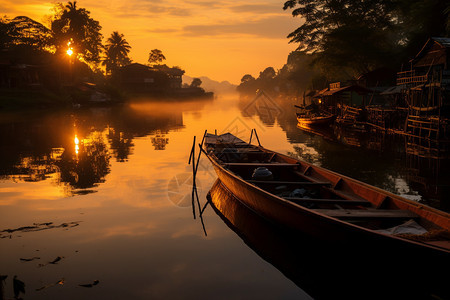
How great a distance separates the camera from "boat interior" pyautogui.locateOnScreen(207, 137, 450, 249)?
647 centimetres

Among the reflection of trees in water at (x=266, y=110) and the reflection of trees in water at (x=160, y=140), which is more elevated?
the reflection of trees in water at (x=266, y=110)

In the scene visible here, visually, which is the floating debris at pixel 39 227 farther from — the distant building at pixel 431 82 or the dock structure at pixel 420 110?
the distant building at pixel 431 82

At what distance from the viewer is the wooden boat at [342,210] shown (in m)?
5.67

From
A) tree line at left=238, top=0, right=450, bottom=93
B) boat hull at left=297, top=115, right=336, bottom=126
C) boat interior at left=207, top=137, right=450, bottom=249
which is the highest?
tree line at left=238, top=0, right=450, bottom=93

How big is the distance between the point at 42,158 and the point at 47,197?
749 cm

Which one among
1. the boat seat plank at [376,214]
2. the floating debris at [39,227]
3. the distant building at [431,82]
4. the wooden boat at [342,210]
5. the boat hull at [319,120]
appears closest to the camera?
the wooden boat at [342,210]

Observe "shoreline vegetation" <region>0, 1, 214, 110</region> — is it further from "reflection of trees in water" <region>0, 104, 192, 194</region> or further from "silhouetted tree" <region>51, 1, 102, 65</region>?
"reflection of trees in water" <region>0, 104, 192, 194</region>

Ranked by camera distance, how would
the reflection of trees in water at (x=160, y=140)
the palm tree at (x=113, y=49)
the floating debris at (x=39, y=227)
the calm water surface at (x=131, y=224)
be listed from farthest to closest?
1. the palm tree at (x=113, y=49)
2. the reflection of trees in water at (x=160, y=140)
3. the floating debris at (x=39, y=227)
4. the calm water surface at (x=131, y=224)

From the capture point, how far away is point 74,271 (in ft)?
21.9

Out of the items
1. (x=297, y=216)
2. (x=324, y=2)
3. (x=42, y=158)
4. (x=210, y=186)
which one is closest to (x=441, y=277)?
(x=297, y=216)

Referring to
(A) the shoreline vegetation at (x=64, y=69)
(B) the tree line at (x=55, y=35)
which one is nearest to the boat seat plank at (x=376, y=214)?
(A) the shoreline vegetation at (x=64, y=69)

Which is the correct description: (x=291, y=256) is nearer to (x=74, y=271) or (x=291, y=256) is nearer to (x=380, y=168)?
(x=74, y=271)

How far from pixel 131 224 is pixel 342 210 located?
4983 millimetres

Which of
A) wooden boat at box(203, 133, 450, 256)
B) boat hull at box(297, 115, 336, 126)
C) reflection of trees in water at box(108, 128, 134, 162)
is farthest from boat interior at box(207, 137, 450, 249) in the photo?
boat hull at box(297, 115, 336, 126)
